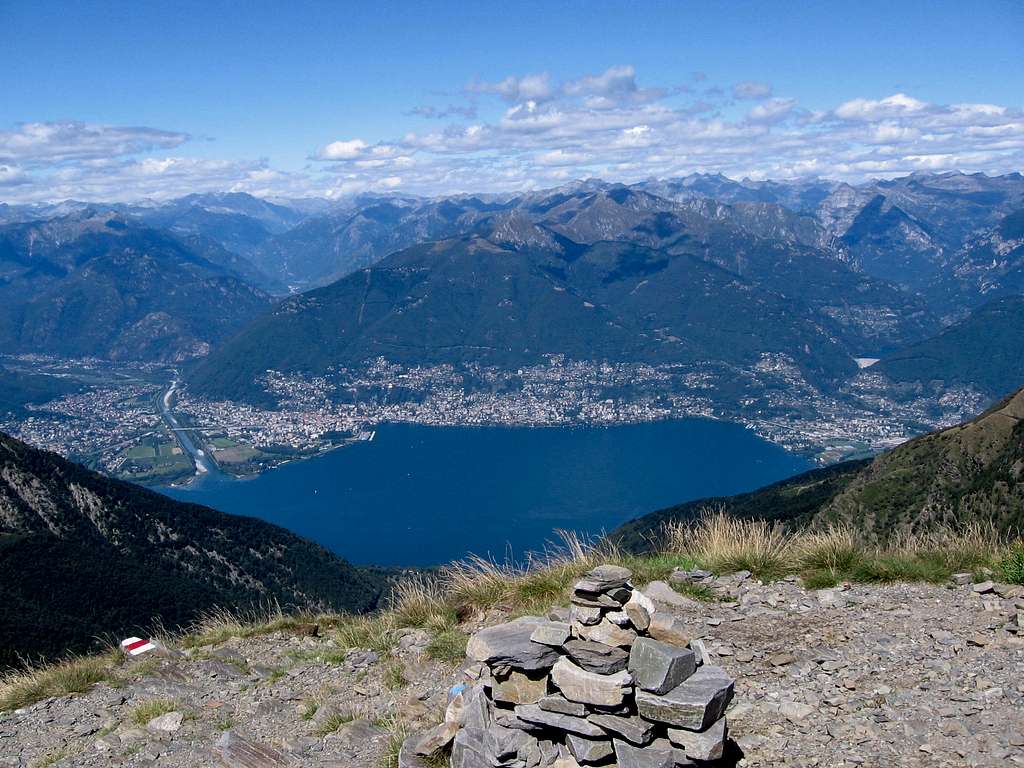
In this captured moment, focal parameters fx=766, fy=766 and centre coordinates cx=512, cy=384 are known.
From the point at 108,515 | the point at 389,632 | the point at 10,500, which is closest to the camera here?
the point at 389,632

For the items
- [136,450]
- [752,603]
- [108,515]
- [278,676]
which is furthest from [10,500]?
[136,450]

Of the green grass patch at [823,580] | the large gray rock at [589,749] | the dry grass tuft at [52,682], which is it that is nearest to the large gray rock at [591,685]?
the large gray rock at [589,749]

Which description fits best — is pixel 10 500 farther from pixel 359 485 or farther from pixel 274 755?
pixel 359 485

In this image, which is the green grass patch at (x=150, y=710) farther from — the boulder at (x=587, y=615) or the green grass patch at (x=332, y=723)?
the boulder at (x=587, y=615)

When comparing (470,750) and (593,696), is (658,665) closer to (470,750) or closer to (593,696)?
(593,696)

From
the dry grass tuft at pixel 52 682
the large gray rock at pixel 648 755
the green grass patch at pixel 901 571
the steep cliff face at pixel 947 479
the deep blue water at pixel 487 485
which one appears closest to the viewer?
the large gray rock at pixel 648 755

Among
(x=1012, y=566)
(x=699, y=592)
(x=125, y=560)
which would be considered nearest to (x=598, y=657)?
(x=699, y=592)
